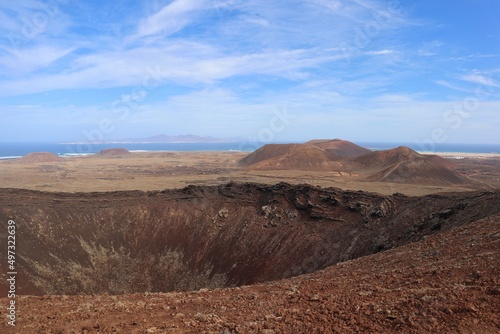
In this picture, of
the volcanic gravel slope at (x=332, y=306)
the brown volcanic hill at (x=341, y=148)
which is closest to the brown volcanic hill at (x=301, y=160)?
the brown volcanic hill at (x=341, y=148)

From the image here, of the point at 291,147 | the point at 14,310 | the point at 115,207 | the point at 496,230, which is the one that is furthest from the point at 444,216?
the point at 291,147

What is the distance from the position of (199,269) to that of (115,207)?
11.6 m

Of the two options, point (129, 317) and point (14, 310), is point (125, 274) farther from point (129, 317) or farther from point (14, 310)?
point (129, 317)

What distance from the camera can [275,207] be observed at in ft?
102

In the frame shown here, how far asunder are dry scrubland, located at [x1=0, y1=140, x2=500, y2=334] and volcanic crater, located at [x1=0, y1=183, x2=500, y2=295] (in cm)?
11

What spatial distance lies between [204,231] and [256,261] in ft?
21.9

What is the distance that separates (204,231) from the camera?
31094 mm

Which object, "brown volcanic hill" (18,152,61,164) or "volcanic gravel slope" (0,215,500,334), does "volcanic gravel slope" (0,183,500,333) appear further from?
"brown volcanic hill" (18,152,61,164)

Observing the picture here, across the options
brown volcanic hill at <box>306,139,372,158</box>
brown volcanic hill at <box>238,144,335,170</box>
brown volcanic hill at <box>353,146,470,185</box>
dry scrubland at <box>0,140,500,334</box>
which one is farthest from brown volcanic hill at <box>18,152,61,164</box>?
brown volcanic hill at <box>353,146,470,185</box>

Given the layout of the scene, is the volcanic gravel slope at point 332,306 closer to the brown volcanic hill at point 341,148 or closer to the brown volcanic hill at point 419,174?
the brown volcanic hill at point 419,174

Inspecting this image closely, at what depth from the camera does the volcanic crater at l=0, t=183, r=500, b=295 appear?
2320 cm

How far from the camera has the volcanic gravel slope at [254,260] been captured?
826cm

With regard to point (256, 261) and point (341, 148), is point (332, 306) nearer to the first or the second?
point (256, 261)

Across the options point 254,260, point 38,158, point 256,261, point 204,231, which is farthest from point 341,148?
point 256,261
